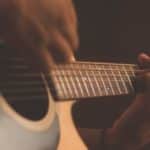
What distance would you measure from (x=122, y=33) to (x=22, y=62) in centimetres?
57

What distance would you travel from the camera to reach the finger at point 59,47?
0.64m

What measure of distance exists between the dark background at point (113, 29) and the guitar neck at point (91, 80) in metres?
0.19

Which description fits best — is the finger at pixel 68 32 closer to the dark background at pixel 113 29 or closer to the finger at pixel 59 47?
the finger at pixel 59 47

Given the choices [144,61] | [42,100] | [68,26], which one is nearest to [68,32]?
[68,26]

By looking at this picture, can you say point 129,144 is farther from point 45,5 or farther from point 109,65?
point 45,5

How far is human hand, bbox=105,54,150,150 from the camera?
39.4 inches

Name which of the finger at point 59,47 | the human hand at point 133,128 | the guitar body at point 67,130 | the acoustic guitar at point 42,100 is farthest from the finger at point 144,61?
the finger at point 59,47

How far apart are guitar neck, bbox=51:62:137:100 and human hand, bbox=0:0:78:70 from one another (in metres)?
0.08

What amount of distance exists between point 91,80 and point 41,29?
0.25 m

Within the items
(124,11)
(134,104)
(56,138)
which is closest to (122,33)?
(124,11)

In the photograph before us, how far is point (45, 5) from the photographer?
2.06 ft

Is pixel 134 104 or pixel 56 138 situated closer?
pixel 56 138

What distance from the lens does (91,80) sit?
2.73 feet

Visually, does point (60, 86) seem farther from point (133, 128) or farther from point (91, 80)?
point (133, 128)
